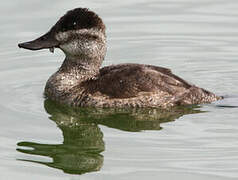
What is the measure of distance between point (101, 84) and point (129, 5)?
489 centimetres

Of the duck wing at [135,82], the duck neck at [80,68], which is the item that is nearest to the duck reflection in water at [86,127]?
the duck wing at [135,82]

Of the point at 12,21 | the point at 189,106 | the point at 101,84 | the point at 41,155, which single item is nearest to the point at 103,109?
the point at 101,84

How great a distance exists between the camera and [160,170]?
9.77m

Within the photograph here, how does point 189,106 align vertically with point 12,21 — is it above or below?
below

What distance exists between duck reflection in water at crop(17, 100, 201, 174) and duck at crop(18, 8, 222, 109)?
0.44 ft

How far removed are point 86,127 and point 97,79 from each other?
947 mm

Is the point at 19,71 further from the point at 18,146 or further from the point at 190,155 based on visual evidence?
the point at 190,155

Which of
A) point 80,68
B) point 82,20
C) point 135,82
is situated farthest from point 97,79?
point 82,20

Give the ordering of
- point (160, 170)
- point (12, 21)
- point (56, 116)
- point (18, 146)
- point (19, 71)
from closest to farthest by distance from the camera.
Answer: point (160, 170) → point (18, 146) → point (56, 116) → point (19, 71) → point (12, 21)

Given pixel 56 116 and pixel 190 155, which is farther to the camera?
pixel 56 116

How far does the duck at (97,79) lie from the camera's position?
12055 millimetres

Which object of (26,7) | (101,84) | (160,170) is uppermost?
(26,7)

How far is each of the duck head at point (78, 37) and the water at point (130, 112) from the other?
861mm

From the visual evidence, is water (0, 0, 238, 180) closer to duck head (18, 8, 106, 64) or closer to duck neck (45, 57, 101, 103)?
duck neck (45, 57, 101, 103)
